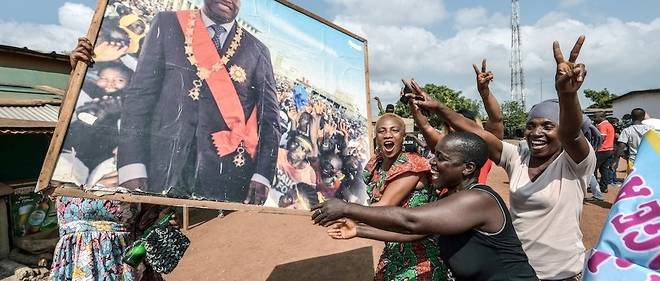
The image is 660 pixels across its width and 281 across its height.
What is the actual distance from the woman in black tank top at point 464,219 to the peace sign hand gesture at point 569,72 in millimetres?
421

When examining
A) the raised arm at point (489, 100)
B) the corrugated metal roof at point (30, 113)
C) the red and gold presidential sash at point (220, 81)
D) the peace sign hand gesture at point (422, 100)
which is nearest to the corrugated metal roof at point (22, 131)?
the corrugated metal roof at point (30, 113)

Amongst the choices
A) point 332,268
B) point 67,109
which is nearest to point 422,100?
point 67,109

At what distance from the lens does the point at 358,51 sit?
382 cm

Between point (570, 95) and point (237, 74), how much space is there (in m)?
1.85

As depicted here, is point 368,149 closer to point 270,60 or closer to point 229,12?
point 270,60

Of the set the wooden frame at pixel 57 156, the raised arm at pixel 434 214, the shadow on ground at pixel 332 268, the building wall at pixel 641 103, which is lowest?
the shadow on ground at pixel 332 268

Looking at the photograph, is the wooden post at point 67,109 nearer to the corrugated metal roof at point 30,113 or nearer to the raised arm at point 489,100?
the raised arm at point 489,100

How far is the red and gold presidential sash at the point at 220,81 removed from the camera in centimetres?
253

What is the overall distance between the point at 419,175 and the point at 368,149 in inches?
49.1

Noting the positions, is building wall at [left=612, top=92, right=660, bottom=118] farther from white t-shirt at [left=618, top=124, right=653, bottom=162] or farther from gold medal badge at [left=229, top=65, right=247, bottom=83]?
gold medal badge at [left=229, top=65, right=247, bottom=83]

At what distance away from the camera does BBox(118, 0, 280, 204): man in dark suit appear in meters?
2.26

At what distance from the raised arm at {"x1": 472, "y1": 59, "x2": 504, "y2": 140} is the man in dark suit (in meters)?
1.42

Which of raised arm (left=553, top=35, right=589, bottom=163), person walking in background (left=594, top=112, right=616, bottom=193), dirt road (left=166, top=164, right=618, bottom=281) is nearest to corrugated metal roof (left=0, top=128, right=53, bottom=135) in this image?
dirt road (left=166, top=164, right=618, bottom=281)

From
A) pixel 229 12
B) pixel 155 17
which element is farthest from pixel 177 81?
pixel 229 12
